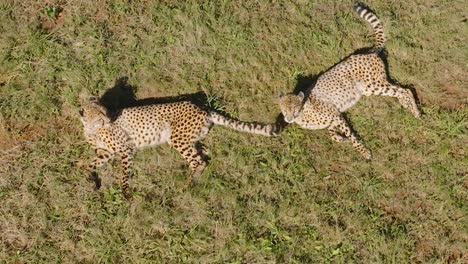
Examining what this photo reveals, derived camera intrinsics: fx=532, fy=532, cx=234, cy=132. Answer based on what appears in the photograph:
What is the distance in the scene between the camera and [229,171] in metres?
6.71

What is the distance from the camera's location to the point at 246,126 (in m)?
6.88

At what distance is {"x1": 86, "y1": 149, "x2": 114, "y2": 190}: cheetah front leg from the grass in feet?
0.32

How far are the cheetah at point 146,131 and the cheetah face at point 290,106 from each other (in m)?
0.28

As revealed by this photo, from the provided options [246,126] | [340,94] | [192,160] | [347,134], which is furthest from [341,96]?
[192,160]

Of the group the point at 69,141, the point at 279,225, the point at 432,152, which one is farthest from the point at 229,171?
the point at 432,152

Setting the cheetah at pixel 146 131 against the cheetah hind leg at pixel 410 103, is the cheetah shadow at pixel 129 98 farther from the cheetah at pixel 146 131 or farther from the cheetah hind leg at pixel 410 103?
the cheetah hind leg at pixel 410 103

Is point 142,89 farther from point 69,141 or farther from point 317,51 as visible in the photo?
point 317,51

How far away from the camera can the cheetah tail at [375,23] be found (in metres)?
7.63

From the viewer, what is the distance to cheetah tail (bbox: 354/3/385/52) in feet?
25.0

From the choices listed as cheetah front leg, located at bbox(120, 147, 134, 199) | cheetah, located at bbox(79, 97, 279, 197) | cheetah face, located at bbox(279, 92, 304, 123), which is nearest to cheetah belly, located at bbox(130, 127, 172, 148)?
cheetah, located at bbox(79, 97, 279, 197)

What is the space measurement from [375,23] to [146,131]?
3.68 metres

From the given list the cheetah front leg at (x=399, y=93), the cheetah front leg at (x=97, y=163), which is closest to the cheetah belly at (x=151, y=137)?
the cheetah front leg at (x=97, y=163)

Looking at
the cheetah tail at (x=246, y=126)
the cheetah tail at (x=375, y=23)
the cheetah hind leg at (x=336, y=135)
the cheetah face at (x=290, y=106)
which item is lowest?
the cheetah tail at (x=246, y=126)

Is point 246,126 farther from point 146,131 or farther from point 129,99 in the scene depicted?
point 129,99
